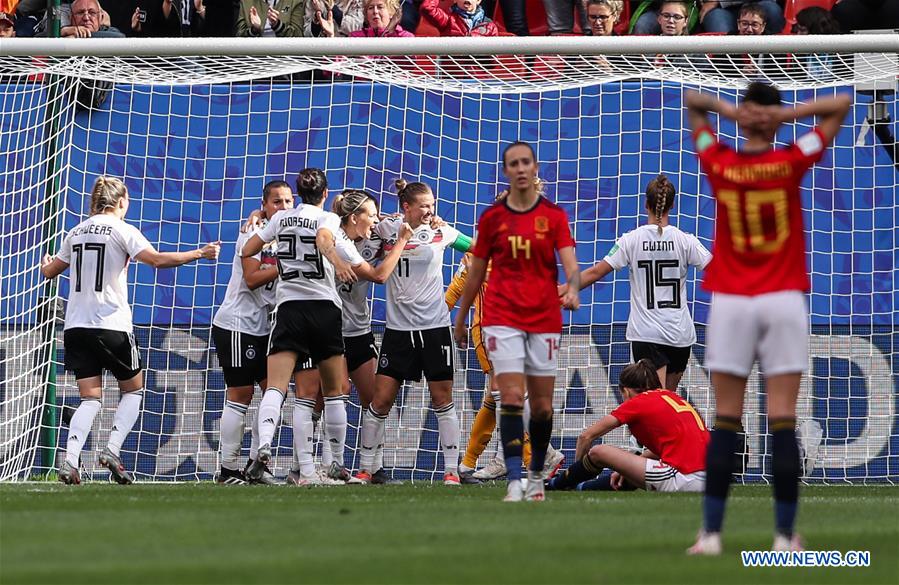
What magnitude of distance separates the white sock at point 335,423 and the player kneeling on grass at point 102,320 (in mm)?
1524

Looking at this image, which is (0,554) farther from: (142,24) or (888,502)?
(142,24)

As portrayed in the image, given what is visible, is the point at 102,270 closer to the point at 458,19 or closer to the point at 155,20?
the point at 155,20

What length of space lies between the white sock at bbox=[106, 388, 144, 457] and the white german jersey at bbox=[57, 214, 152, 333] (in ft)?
1.74

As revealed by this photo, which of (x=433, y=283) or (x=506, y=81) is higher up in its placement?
(x=506, y=81)

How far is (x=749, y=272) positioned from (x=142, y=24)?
1124 cm

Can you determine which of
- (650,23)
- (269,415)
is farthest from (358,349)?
(650,23)

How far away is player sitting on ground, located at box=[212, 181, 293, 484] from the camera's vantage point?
11.9 metres

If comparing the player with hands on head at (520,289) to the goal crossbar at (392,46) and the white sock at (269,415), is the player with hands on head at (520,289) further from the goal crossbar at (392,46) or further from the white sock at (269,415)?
the goal crossbar at (392,46)

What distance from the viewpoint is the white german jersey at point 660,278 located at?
38.8 feet

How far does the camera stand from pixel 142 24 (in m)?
15.9

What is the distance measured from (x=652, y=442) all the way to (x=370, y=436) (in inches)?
107

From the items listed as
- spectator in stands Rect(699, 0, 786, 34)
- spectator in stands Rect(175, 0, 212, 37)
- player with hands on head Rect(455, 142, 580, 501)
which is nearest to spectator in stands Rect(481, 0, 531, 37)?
spectator in stands Rect(699, 0, 786, 34)

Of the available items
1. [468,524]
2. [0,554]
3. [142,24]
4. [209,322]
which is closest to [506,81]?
[209,322]

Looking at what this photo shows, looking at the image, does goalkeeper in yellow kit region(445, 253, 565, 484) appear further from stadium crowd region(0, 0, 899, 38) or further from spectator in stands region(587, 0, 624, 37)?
stadium crowd region(0, 0, 899, 38)
